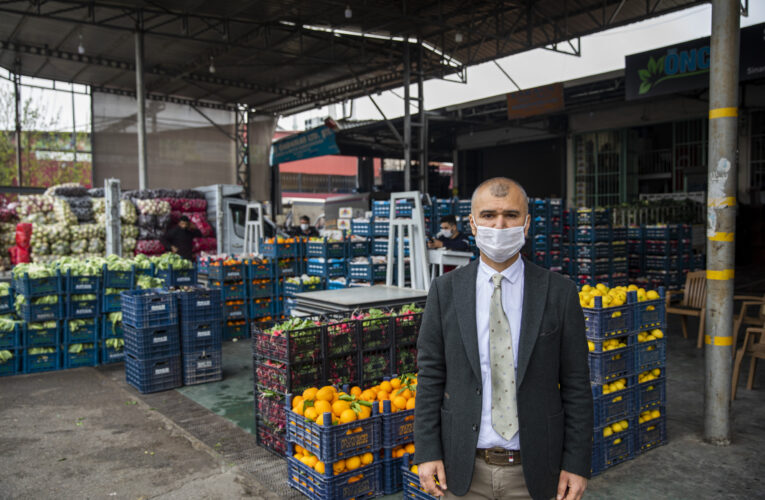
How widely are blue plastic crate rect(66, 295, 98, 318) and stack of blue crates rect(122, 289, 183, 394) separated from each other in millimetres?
1091

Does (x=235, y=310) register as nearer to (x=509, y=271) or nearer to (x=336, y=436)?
(x=336, y=436)

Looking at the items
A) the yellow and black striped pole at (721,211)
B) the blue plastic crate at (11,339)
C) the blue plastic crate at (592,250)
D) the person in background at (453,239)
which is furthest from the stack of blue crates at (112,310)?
the blue plastic crate at (592,250)

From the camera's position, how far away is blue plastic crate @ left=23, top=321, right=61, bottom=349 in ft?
23.3

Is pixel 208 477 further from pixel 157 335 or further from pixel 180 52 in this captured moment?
pixel 180 52

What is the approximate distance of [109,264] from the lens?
299 inches

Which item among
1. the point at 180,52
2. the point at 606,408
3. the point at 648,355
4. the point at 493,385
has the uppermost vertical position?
the point at 180,52

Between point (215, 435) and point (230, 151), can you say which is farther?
point (230, 151)

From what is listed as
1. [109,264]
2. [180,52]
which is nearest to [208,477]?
[109,264]

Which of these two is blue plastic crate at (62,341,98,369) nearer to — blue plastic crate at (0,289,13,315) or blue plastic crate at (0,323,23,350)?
blue plastic crate at (0,323,23,350)

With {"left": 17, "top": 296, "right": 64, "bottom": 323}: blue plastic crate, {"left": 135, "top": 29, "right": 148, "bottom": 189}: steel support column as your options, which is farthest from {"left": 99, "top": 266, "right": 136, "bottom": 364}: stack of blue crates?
{"left": 135, "top": 29, "right": 148, "bottom": 189}: steel support column

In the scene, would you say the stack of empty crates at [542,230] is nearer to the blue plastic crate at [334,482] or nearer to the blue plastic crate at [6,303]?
the blue plastic crate at [334,482]

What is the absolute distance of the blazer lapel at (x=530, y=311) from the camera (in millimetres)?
1973

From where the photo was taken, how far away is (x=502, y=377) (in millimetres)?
2014

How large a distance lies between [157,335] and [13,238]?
24.6 ft
